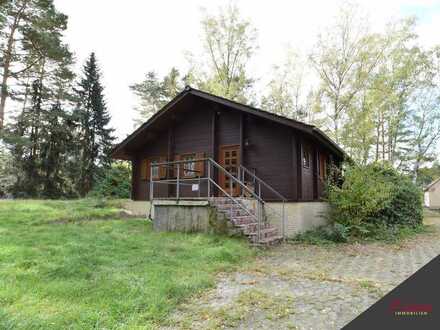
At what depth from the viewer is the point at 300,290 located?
4.19m

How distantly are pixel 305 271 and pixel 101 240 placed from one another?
15.8 feet

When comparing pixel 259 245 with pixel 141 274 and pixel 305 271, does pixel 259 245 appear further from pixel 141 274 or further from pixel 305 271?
pixel 141 274

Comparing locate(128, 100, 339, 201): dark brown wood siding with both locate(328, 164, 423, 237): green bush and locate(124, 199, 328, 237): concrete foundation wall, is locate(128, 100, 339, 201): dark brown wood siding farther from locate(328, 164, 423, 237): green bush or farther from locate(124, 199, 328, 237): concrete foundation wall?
locate(328, 164, 423, 237): green bush

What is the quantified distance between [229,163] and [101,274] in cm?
712

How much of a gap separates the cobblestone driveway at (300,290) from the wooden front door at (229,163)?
4110mm

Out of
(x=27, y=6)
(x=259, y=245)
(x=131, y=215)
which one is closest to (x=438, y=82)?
(x=259, y=245)

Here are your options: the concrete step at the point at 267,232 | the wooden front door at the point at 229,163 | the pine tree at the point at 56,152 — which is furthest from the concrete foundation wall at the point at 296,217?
the pine tree at the point at 56,152

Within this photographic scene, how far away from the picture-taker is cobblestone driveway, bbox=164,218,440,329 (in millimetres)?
3195

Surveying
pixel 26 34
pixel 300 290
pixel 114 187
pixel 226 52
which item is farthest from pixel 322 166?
pixel 26 34

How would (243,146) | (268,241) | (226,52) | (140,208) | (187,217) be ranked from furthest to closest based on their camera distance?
1. (226,52)
2. (140,208)
3. (243,146)
4. (187,217)
5. (268,241)

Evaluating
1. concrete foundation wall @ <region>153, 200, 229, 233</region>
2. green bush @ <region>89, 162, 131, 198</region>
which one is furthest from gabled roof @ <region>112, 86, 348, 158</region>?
green bush @ <region>89, 162, 131, 198</region>

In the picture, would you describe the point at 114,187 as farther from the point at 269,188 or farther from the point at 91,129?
the point at 269,188

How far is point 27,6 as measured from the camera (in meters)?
18.3

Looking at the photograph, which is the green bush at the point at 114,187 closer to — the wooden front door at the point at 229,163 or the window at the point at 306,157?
the wooden front door at the point at 229,163
